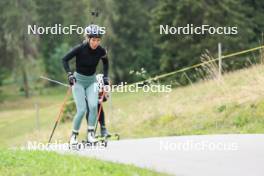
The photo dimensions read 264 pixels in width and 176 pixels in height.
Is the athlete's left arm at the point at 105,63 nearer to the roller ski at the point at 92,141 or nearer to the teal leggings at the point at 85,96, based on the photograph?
the teal leggings at the point at 85,96

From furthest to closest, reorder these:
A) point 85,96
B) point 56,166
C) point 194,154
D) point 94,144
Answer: point 94,144, point 85,96, point 194,154, point 56,166

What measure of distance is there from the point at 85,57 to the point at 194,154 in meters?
2.50

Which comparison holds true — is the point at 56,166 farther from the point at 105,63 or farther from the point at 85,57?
the point at 105,63

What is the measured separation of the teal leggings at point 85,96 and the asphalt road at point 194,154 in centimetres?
55

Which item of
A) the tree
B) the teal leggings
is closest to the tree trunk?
the tree

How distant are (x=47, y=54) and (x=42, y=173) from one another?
7205cm

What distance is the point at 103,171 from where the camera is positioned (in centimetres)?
846

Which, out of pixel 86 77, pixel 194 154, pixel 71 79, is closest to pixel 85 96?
pixel 86 77

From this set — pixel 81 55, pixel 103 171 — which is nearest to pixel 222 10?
pixel 81 55

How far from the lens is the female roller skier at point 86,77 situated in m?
11.3

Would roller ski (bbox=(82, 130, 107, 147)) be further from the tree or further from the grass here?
the tree

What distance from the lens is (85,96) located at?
11609 mm

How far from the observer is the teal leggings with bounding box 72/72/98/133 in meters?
11.5

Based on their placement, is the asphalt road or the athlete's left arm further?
the athlete's left arm
